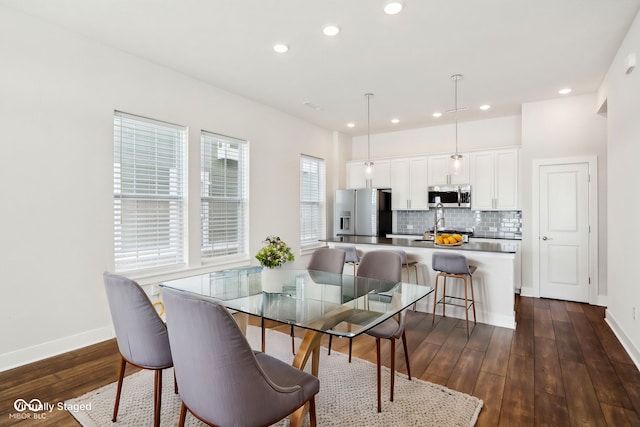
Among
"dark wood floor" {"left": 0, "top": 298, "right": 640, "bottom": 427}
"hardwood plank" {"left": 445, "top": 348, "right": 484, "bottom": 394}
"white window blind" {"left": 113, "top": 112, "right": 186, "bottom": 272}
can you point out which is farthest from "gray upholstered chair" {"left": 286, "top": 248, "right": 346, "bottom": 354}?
"white window blind" {"left": 113, "top": 112, "right": 186, "bottom": 272}

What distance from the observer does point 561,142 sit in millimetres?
4891

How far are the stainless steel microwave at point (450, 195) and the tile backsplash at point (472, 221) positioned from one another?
35 centimetres

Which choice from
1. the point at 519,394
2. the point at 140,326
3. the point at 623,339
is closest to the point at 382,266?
the point at 519,394

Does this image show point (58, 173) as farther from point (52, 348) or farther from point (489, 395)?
point (489, 395)

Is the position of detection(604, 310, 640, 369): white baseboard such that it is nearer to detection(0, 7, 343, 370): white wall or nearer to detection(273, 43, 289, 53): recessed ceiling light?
detection(273, 43, 289, 53): recessed ceiling light

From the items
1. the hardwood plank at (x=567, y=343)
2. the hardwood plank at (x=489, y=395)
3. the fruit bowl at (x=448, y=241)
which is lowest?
the hardwood plank at (x=489, y=395)

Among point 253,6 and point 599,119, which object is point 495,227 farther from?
point 253,6

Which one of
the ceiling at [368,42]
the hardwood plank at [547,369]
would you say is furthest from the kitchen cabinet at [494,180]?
the hardwood plank at [547,369]

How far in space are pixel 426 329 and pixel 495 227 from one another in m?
3.05

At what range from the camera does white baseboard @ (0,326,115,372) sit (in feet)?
8.92

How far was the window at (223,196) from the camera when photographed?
4.29m

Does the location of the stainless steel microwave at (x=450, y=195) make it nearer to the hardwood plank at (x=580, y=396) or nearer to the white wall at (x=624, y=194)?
the white wall at (x=624, y=194)

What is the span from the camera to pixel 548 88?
175 inches

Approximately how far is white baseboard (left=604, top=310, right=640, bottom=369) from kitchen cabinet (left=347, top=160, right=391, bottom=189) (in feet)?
12.5
